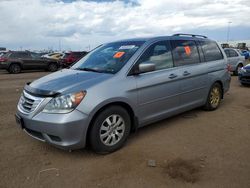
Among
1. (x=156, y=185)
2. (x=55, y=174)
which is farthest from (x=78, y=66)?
(x=156, y=185)

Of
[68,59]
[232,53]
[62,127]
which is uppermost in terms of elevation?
[232,53]

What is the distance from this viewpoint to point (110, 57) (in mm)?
4484

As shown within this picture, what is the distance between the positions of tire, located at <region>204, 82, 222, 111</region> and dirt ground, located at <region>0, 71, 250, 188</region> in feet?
2.96

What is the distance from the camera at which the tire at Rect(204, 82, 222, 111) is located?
19.5ft

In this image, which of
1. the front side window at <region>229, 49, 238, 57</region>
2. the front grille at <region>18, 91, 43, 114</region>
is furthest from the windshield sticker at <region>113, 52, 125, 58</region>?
the front side window at <region>229, 49, 238, 57</region>

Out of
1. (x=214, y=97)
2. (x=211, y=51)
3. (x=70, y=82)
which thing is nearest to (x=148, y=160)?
(x=70, y=82)

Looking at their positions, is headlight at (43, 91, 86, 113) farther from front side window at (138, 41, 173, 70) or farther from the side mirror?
front side window at (138, 41, 173, 70)

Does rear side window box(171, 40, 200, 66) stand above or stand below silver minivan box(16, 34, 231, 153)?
above

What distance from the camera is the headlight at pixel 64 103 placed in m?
3.41

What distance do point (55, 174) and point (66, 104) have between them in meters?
0.92

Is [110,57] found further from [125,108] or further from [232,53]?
[232,53]

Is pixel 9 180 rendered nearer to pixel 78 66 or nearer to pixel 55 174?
pixel 55 174

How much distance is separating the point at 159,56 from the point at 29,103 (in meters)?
2.38

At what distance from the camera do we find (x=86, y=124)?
348 cm
